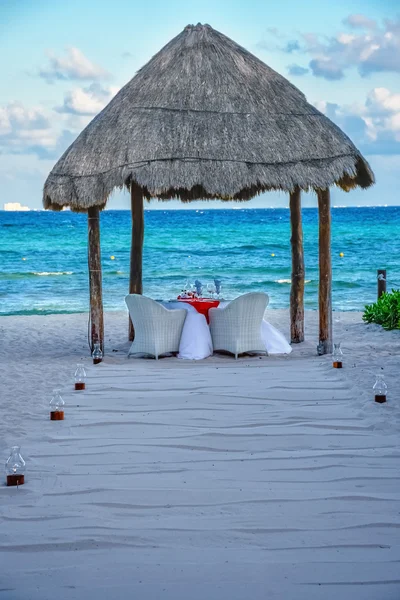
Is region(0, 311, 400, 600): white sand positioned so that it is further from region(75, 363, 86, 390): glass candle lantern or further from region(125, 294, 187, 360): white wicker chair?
region(125, 294, 187, 360): white wicker chair

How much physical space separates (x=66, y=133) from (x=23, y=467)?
103 feet

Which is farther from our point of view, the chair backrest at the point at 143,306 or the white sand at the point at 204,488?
the chair backrest at the point at 143,306

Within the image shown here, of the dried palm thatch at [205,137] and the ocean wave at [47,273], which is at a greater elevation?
the dried palm thatch at [205,137]

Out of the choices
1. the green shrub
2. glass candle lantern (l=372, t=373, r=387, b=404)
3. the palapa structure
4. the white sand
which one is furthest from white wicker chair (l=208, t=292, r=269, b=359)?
the green shrub

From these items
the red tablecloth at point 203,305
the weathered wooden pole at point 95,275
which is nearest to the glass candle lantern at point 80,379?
the weathered wooden pole at point 95,275

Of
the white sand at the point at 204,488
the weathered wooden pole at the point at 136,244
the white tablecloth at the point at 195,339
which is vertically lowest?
the white sand at the point at 204,488

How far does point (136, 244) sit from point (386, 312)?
3.27 meters

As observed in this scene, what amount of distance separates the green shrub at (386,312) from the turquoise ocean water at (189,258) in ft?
17.9

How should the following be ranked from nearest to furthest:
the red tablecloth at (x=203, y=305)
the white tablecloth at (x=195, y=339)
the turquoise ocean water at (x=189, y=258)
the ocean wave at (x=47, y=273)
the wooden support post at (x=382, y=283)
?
the white tablecloth at (x=195, y=339) → the red tablecloth at (x=203, y=305) → the wooden support post at (x=382, y=283) → the turquoise ocean water at (x=189, y=258) → the ocean wave at (x=47, y=273)

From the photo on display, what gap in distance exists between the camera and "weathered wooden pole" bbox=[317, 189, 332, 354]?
8.49 metres

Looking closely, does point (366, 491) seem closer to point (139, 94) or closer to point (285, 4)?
point (139, 94)

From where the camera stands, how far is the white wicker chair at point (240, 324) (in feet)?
27.2

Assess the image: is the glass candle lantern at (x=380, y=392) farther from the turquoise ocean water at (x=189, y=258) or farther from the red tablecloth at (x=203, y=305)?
the turquoise ocean water at (x=189, y=258)

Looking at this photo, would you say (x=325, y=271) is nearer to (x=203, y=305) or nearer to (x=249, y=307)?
(x=249, y=307)
